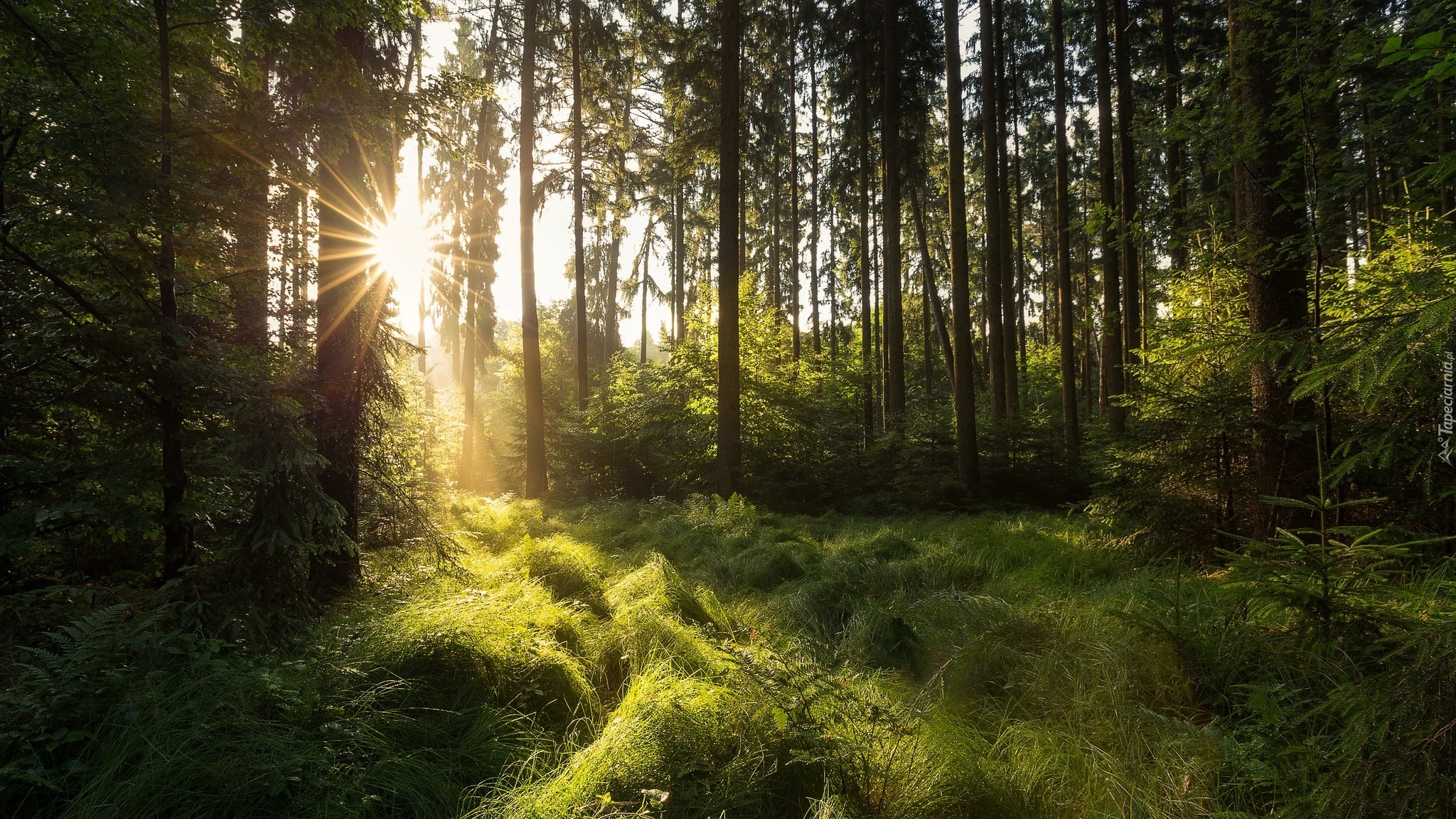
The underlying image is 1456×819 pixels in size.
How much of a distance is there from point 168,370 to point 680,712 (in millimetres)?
3560

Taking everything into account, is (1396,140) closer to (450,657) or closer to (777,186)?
(450,657)

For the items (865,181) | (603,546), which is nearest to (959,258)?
(865,181)

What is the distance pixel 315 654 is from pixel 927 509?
9.07m

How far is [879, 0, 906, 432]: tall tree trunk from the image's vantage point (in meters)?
12.8

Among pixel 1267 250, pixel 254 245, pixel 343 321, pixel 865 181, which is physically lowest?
pixel 343 321

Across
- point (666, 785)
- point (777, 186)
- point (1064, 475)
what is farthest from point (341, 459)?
point (777, 186)

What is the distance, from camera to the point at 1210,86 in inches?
197

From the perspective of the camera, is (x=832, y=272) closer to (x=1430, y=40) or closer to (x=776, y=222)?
(x=776, y=222)

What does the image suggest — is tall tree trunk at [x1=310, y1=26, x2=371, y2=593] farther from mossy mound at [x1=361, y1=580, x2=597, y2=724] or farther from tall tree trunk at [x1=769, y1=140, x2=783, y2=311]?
tall tree trunk at [x1=769, y1=140, x2=783, y2=311]

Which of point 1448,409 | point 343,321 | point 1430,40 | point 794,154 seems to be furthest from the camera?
point 794,154

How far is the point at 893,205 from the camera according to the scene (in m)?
13.3

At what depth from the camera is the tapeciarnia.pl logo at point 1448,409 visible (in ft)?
7.18

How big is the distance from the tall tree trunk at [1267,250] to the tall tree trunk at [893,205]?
820 centimetres

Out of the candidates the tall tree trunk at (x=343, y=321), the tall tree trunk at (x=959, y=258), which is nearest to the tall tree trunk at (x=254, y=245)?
the tall tree trunk at (x=343, y=321)
